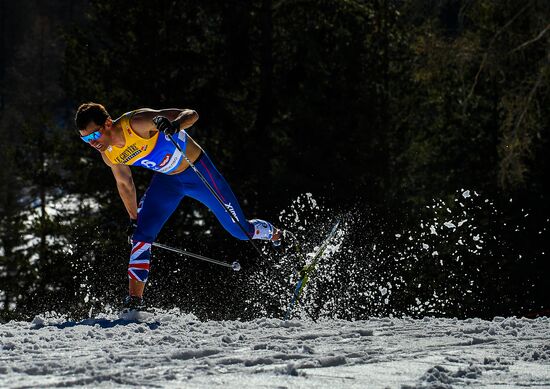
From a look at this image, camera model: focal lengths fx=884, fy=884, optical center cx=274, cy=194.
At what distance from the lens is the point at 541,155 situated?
56.3 ft

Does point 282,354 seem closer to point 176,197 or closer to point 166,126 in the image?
point 166,126

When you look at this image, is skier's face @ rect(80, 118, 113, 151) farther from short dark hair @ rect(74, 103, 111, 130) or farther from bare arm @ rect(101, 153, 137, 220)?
bare arm @ rect(101, 153, 137, 220)

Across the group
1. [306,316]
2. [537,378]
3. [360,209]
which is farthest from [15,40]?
[537,378]

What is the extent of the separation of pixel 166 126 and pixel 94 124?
1.76 ft

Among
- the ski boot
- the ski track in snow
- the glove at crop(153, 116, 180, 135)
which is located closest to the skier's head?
the glove at crop(153, 116, 180, 135)

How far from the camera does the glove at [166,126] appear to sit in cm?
588

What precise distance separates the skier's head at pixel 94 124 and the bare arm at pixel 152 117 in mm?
186

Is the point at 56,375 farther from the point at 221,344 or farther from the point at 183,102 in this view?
the point at 183,102

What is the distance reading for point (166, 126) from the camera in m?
5.89

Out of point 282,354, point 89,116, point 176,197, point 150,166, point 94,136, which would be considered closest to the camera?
point 282,354

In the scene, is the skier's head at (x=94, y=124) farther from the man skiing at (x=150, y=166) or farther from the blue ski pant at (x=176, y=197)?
the blue ski pant at (x=176, y=197)

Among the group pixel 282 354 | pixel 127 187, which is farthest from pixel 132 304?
pixel 282 354

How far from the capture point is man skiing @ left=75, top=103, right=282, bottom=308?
240 inches

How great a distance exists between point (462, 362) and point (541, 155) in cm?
1406
